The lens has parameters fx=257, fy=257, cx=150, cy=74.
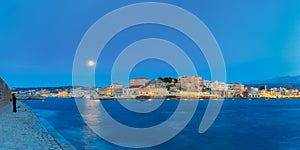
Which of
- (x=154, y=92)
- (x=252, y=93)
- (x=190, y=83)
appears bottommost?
(x=252, y=93)

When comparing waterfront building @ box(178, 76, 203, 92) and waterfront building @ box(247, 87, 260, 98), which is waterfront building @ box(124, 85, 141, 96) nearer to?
waterfront building @ box(178, 76, 203, 92)

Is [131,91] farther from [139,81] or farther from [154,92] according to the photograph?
[139,81]

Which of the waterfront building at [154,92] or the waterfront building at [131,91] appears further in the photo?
the waterfront building at [131,91]

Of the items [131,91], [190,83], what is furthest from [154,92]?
[190,83]

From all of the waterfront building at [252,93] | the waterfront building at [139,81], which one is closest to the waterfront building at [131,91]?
the waterfront building at [139,81]

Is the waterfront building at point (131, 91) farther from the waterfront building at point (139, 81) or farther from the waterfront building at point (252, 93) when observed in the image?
the waterfront building at point (252, 93)

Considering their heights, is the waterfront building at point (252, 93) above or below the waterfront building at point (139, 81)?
below

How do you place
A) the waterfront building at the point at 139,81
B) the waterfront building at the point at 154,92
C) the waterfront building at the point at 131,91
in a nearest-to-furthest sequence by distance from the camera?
the waterfront building at the point at 154,92
the waterfront building at the point at 131,91
the waterfront building at the point at 139,81

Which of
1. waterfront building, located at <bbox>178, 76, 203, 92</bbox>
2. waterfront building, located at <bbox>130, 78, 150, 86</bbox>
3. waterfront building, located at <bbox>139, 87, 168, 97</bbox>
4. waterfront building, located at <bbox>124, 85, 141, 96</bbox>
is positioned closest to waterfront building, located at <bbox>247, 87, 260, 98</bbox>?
waterfront building, located at <bbox>178, 76, 203, 92</bbox>

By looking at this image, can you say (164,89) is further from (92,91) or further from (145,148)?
(145,148)

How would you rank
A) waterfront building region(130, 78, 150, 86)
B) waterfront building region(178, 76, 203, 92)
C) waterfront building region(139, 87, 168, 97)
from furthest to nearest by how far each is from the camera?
1. waterfront building region(130, 78, 150, 86)
2. waterfront building region(178, 76, 203, 92)
3. waterfront building region(139, 87, 168, 97)

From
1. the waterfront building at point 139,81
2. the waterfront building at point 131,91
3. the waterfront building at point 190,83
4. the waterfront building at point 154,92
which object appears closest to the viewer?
the waterfront building at point 154,92

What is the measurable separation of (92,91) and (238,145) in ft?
513

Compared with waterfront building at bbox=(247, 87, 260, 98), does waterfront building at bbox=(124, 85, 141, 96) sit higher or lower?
higher
